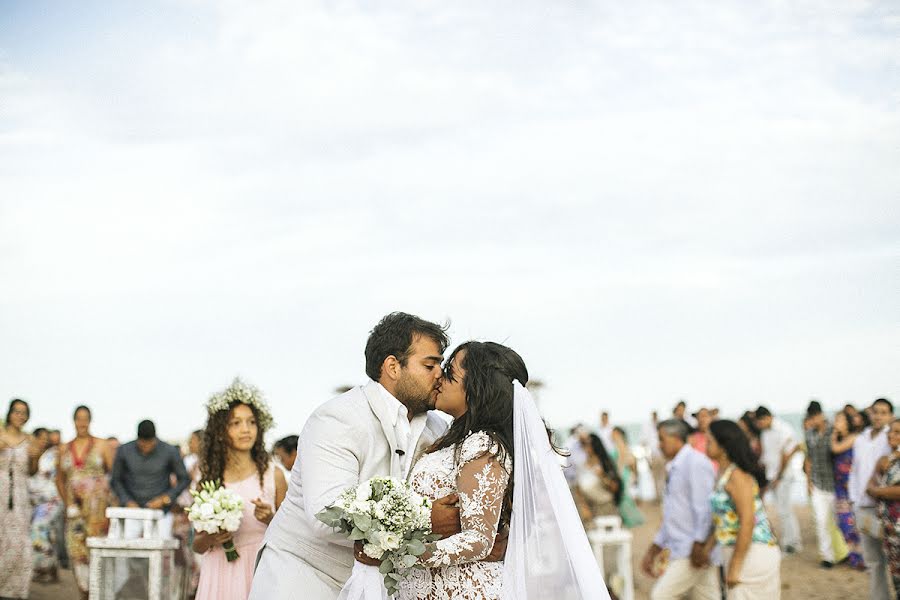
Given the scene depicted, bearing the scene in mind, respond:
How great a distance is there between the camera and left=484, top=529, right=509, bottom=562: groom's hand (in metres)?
4.43

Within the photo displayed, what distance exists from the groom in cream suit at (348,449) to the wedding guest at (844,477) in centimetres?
1017

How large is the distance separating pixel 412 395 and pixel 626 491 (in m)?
8.19

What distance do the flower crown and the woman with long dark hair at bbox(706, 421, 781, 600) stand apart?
344cm

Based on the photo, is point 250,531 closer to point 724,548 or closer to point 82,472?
point 724,548

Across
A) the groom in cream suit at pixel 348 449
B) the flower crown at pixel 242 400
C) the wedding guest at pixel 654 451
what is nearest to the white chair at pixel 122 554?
the flower crown at pixel 242 400

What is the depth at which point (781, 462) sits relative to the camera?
16000 mm

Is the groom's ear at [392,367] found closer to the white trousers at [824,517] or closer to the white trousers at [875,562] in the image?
the white trousers at [875,562]

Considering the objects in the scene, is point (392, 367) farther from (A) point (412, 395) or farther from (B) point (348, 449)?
(B) point (348, 449)

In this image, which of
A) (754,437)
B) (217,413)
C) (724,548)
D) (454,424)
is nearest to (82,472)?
(217,413)

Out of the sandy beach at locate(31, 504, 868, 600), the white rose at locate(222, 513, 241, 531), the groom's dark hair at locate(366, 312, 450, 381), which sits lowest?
the sandy beach at locate(31, 504, 868, 600)

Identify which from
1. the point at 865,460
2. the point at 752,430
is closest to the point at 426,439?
the point at 865,460

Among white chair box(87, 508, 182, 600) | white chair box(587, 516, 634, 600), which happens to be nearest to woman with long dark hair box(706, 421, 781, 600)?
white chair box(587, 516, 634, 600)

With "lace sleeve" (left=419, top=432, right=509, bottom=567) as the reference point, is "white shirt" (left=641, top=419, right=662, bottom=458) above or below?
above

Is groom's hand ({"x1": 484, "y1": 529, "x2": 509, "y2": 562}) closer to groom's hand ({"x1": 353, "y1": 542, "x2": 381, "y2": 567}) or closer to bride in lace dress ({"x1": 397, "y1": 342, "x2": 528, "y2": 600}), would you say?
bride in lace dress ({"x1": 397, "y1": 342, "x2": 528, "y2": 600})
